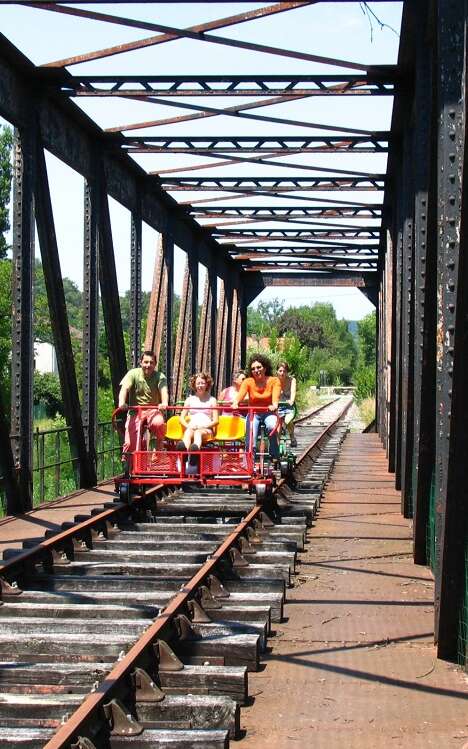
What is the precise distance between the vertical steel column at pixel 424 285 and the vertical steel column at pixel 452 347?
4.06ft

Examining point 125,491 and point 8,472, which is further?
point 8,472

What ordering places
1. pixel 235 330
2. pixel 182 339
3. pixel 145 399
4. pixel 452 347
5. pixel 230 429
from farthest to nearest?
pixel 235 330 → pixel 182 339 → pixel 145 399 → pixel 230 429 → pixel 452 347

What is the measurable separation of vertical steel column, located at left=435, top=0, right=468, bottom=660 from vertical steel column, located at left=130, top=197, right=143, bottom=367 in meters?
14.7

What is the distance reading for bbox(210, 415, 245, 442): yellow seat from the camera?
43.3 ft

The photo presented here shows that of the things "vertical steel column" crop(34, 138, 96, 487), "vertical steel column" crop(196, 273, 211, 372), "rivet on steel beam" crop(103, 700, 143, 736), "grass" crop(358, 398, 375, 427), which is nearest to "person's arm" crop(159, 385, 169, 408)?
"vertical steel column" crop(34, 138, 96, 487)

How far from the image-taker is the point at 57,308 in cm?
1511

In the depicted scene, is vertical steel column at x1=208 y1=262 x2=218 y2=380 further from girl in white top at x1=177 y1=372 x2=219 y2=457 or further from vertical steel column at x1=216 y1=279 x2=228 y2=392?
girl in white top at x1=177 y1=372 x2=219 y2=457

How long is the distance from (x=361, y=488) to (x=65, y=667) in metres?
12.0

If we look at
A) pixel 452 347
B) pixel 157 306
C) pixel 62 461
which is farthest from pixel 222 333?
pixel 452 347

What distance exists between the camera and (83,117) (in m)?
16.4

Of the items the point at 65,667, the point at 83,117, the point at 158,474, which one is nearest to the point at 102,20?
the point at 83,117

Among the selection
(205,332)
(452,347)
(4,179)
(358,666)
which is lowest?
(358,666)

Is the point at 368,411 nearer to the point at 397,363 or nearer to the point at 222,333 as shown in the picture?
the point at 222,333

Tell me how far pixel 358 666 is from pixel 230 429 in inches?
282
